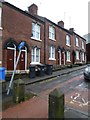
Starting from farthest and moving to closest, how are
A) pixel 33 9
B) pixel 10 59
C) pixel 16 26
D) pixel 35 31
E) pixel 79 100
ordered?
pixel 33 9 < pixel 35 31 < pixel 16 26 < pixel 10 59 < pixel 79 100

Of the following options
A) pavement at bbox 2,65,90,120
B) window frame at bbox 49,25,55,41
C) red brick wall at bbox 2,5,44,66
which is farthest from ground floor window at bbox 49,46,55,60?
pavement at bbox 2,65,90,120

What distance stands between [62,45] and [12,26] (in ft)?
39.8

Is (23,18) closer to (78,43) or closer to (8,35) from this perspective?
(8,35)

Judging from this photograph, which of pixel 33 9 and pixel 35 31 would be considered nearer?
pixel 35 31

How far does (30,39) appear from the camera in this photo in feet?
61.1

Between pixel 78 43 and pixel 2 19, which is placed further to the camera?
pixel 78 43

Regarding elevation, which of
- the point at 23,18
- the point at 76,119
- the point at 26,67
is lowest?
the point at 76,119

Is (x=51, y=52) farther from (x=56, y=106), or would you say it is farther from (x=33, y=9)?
(x=56, y=106)

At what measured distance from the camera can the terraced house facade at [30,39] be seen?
15.4m

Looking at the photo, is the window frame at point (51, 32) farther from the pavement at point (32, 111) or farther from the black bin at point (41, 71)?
the pavement at point (32, 111)

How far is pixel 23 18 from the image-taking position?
17.7 meters

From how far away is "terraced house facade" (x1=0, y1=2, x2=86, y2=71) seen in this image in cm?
1539

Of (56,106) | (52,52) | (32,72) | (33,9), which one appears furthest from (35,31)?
(56,106)

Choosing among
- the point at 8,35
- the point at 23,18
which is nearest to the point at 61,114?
the point at 8,35
